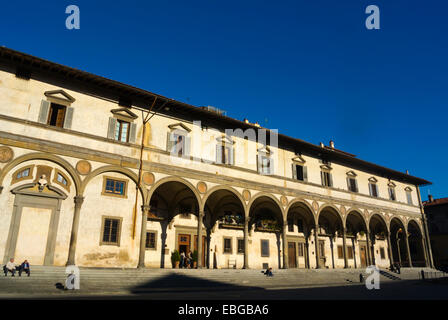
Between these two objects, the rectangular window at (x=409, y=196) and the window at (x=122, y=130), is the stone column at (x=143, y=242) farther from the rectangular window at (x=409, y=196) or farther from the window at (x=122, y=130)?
the rectangular window at (x=409, y=196)

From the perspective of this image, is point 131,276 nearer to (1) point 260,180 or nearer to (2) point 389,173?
(1) point 260,180

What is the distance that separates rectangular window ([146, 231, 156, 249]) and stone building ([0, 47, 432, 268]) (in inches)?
2.6

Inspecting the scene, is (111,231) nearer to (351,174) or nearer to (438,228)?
(351,174)

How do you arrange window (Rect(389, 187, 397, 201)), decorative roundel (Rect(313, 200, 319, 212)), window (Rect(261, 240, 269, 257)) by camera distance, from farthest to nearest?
window (Rect(389, 187, 397, 201)) → decorative roundel (Rect(313, 200, 319, 212)) → window (Rect(261, 240, 269, 257))

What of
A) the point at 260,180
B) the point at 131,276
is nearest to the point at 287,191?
the point at 260,180

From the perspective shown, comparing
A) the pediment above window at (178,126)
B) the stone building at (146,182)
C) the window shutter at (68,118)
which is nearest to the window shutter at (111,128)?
the stone building at (146,182)

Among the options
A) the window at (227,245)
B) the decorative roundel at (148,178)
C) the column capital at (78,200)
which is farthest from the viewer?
the window at (227,245)

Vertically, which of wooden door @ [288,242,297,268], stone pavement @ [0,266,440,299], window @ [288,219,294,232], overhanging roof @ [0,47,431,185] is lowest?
stone pavement @ [0,266,440,299]

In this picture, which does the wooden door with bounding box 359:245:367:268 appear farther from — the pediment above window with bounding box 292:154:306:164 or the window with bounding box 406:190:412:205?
the pediment above window with bounding box 292:154:306:164

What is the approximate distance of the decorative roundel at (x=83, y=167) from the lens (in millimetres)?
17078

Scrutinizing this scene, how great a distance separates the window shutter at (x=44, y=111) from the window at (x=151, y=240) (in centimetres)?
889

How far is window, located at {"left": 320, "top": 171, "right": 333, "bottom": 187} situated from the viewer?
28909 millimetres

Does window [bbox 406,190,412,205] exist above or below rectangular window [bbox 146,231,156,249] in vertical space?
above

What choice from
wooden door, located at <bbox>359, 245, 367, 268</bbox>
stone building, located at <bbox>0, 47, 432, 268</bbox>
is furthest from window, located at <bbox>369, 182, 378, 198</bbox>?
wooden door, located at <bbox>359, 245, 367, 268</bbox>
